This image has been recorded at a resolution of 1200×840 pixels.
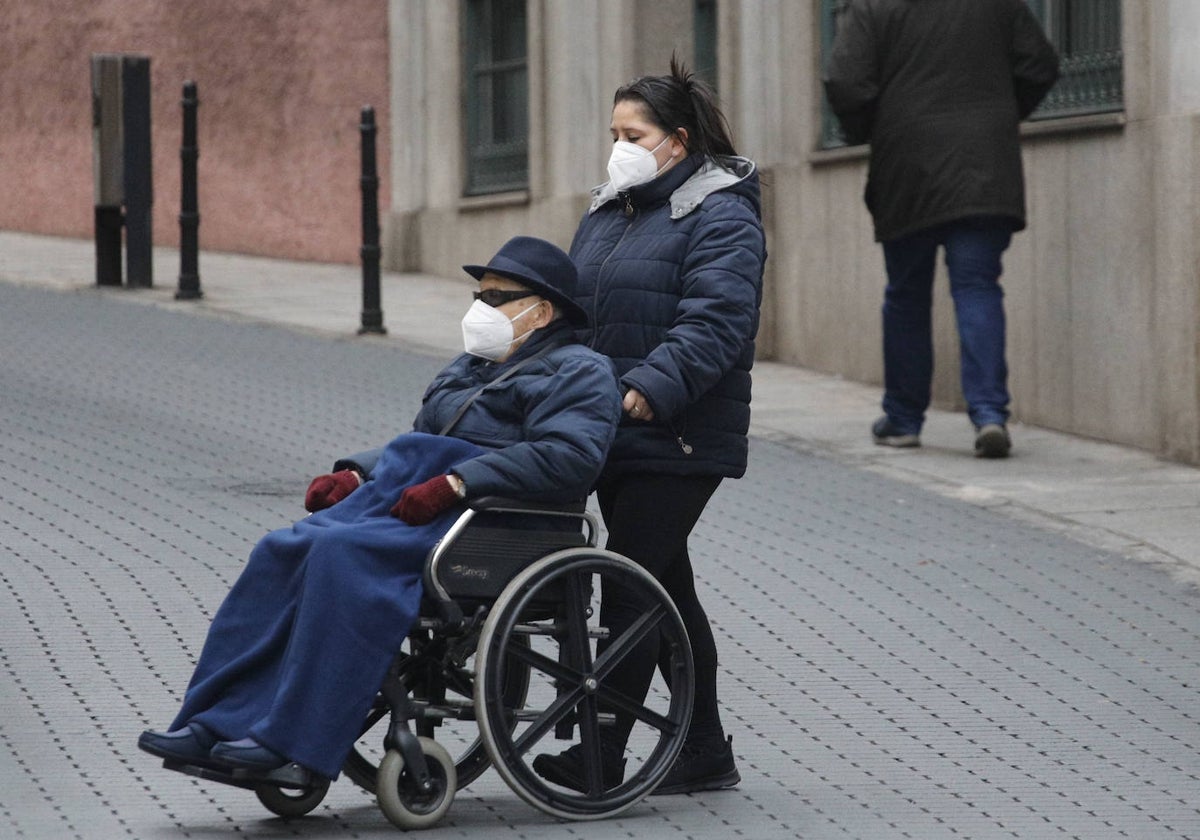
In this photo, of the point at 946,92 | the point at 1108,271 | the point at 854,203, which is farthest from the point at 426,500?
the point at 854,203

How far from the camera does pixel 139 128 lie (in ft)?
52.7

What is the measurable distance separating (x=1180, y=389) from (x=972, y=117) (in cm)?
140

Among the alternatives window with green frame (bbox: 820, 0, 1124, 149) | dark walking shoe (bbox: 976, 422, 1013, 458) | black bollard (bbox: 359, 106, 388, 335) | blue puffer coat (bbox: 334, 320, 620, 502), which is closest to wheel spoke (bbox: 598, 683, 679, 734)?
blue puffer coat (bbox: 334, 320, 620, 502)

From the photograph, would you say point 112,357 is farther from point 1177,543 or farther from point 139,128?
point 1177,543

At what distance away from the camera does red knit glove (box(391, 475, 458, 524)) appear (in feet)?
16.0

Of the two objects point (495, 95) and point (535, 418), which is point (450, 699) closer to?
point (535, 418)

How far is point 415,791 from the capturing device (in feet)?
16.3

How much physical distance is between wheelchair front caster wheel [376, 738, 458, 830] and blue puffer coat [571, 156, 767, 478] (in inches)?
31.5

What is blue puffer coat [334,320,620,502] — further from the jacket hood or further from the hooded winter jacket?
the hooded winter jacket

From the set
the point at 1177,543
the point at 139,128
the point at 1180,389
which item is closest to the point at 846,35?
the point at 1180,389

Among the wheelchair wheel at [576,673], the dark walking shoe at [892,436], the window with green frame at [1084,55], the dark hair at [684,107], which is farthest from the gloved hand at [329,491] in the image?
the window with green frame at [1084,55]

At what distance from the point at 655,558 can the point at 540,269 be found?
0.69 m

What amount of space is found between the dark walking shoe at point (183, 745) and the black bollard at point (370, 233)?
30.1 feet

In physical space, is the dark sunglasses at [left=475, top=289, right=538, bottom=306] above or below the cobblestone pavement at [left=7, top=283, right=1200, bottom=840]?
above
